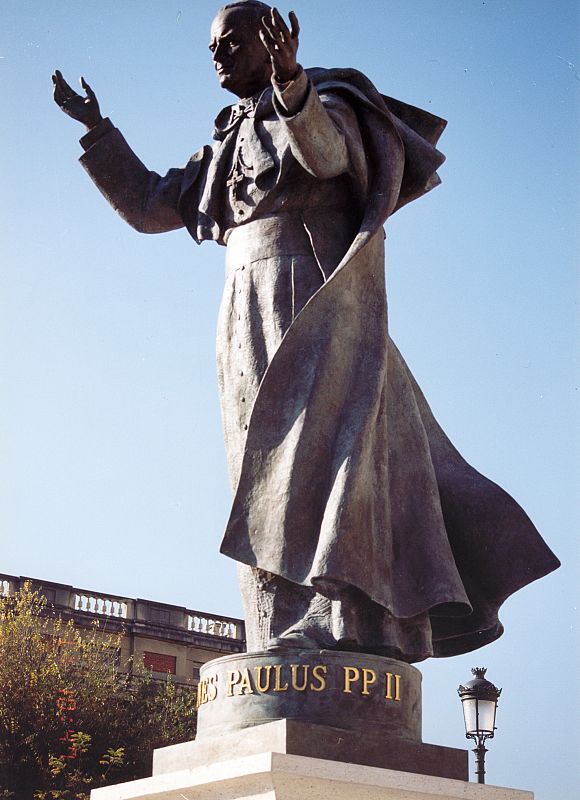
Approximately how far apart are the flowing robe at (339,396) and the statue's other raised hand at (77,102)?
59 centimetres

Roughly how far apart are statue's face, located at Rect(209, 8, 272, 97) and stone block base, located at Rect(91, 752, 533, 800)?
10.6 ft

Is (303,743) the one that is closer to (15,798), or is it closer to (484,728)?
(484,728)

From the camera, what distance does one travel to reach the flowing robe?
231 inches

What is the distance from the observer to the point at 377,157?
644 centimetres

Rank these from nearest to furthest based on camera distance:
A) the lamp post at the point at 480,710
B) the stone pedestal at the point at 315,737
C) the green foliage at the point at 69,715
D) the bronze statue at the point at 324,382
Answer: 1. the stone pedestal at the point at 315,737
2. the bronze statue at the point at 324,382
3. the lamp post at the point at 480,710
4. the green foliage at the point at 69,715

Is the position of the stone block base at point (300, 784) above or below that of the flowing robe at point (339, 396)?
below

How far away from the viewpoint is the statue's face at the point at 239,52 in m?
6.60

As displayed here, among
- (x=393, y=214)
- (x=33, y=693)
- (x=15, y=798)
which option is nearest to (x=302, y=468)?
(x=393, y=214)

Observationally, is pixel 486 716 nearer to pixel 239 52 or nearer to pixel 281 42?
pixel 239 52

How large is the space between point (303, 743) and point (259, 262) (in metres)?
2.23

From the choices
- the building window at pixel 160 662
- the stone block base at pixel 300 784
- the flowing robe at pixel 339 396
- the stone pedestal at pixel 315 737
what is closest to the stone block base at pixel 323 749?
the stone pedestal at pixel 315 737

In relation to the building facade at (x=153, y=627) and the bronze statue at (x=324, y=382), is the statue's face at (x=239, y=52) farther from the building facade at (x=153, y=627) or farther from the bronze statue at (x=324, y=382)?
the building facade at (x=153, y=627)

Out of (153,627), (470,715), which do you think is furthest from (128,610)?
(470,715)

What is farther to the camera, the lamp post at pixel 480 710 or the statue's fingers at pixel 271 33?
the lamp post at pixel 480 710
